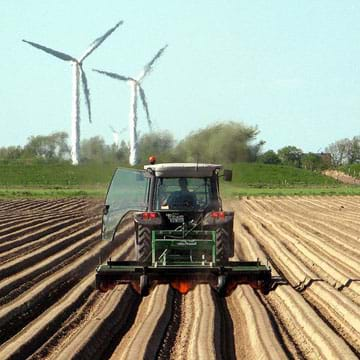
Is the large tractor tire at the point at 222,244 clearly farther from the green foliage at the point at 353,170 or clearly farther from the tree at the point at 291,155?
the tree at the point at 291,155

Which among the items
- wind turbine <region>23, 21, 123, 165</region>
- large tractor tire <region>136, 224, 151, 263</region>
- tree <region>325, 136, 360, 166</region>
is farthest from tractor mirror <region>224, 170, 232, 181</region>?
tree <region>325, 136, 360, 166</region>

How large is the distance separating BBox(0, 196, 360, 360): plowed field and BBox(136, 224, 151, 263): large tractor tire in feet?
2.63

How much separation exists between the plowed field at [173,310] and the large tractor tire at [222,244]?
2.85 ft

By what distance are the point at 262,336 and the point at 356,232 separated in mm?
15729

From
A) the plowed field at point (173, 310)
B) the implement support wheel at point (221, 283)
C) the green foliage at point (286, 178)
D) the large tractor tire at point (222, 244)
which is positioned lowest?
the plowed field at point (173, 310)

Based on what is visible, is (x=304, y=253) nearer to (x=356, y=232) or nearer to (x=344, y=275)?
(x=344, y=275)

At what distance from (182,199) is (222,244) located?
89cm

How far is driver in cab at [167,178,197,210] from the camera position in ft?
37.5

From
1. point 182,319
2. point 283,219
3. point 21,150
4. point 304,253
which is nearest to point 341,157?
point 21,150

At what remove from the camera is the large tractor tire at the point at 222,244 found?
11000mm

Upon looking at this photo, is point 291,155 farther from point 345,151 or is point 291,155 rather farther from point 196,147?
point 196,147

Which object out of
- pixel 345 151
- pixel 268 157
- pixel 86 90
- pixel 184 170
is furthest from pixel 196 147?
pixel 345 151

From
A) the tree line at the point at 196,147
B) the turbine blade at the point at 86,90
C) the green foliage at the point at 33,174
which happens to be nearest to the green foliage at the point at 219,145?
the tree line at the point at 196,147

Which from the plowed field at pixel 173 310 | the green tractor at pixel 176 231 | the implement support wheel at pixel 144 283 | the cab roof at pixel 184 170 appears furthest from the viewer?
the cab roof at pixel 184 170
